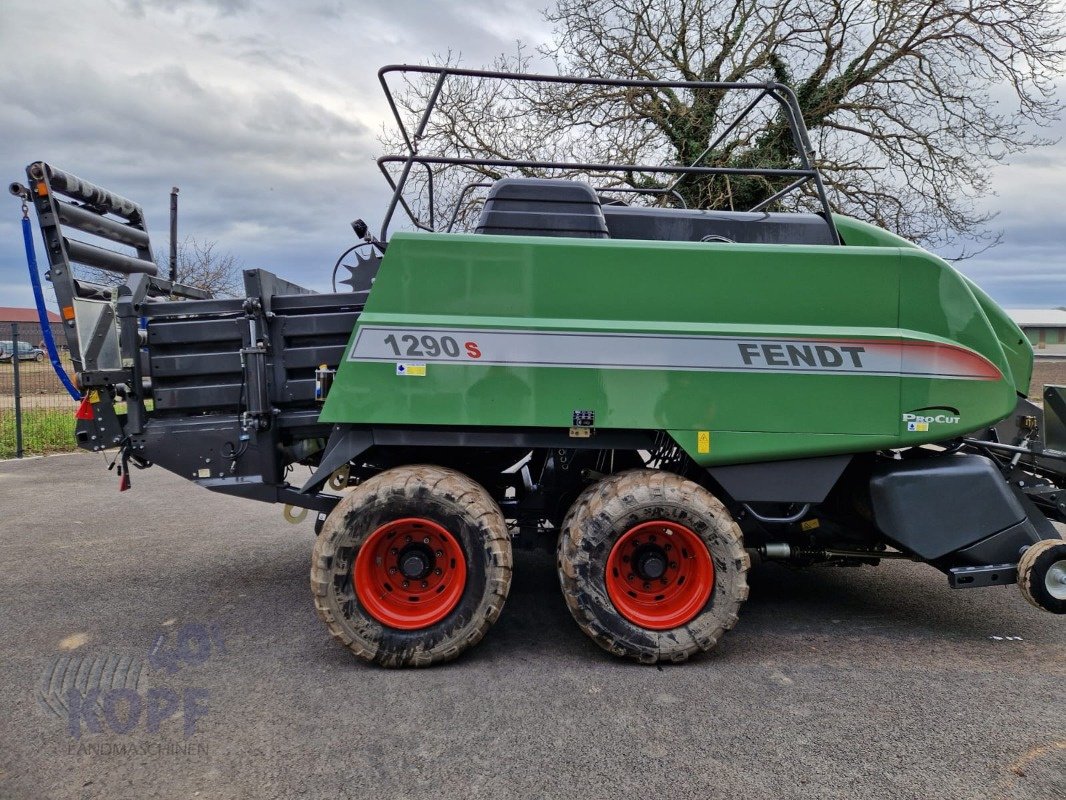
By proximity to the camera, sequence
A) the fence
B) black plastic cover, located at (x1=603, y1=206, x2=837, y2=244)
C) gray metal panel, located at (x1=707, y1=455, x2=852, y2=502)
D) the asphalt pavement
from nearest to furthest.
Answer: the asphalt pavement → gray metal panel, located at (x1=707, y1=455, x2=852, y2=502) → black plastic cover, located at (x1=603, y1=206, x2=837, y2=244) → the fence

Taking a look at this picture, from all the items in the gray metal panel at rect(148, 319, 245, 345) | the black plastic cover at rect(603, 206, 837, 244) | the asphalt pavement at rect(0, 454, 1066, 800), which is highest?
the black plastic cover at rect(603, 206, 837, 244)

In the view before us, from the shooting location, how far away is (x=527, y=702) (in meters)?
3.24

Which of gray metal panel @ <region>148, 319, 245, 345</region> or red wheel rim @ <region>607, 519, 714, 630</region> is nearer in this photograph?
red wheel rim @ <region>607, 519, 714, 630</region>

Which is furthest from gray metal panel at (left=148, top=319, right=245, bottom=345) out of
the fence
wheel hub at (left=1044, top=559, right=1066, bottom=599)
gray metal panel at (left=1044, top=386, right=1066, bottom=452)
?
the fence

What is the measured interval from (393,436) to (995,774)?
3062 millimetres

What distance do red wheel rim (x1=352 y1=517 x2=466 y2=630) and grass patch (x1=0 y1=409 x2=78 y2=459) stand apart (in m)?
10.0

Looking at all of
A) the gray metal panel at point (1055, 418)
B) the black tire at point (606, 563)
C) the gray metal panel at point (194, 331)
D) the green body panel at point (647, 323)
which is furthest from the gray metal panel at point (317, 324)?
the gray metal panel at point (1055, 418)

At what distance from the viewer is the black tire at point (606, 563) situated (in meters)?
3.58

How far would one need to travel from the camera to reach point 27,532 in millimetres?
6301

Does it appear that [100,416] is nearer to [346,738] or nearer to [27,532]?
[346,738]

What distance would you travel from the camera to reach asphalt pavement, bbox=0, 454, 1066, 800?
2.66 m

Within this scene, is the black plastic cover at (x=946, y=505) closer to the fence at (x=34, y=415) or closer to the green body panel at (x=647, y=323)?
the green body panel at (x=647, y=323)

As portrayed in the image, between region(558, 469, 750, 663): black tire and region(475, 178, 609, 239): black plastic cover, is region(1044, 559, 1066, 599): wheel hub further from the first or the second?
region(475, 178, 609, 239): black plastic cover

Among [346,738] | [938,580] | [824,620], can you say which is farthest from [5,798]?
[938,580]
